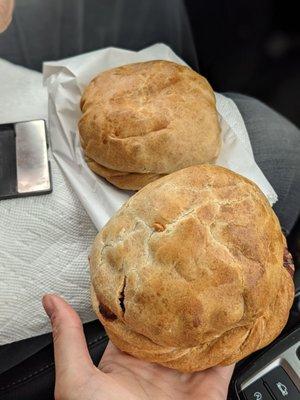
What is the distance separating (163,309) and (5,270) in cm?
46


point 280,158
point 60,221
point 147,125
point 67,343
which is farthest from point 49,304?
point 280,158

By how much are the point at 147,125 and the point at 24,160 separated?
0.32 m

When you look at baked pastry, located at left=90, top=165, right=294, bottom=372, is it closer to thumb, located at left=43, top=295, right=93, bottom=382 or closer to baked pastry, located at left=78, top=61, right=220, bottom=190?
thumb, located at left=43, top=295, right=93, bottom=382

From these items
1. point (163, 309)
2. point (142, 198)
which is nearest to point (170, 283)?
point (163, 309)

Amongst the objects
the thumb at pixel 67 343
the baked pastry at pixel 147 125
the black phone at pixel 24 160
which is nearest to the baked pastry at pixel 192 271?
the thumb at pixel 67 343

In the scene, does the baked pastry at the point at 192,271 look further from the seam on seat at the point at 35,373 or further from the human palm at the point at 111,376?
the seam on seat at the point at 35,373

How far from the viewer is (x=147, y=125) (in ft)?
3.36

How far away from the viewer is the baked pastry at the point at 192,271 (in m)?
0.75

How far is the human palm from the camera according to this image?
2.69 ft

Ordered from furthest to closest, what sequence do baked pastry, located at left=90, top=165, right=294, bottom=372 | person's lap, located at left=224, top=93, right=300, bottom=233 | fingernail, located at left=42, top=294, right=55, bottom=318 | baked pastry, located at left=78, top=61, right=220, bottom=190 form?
person's lap, located at left=224, top=93, right=300, bottom=233, baked pastry, located at left=78, top=61, right=220, bottom=190, fingernail, located at left=42, top=294, right=55, bottom=318, baked pastry, located at left=90, top=165, right=294, bottom=372

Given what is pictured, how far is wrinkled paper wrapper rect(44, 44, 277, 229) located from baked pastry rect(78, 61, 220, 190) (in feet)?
0.13

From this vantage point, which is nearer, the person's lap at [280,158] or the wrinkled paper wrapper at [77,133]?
the wrinkled paper wrapper at [77,133]

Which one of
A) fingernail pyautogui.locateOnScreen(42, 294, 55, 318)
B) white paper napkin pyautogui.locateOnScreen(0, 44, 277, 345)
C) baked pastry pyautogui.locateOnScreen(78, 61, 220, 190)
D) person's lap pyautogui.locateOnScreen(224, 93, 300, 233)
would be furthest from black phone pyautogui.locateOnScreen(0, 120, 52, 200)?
person's lap pyautogui.locateOnScreen(224, 93, 300, 233)

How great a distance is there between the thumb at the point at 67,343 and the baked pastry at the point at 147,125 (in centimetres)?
29
